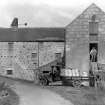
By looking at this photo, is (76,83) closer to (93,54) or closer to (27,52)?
(93,54)

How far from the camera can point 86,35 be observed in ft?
97.9

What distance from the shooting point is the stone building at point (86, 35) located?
29562 millimetres

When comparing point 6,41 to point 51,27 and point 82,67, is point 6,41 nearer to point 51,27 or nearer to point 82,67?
point 51,27

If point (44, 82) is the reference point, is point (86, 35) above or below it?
above

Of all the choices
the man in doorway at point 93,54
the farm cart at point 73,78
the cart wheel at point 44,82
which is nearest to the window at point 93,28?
the man in doorway at point 93,54

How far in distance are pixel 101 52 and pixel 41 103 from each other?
1619 centimetres

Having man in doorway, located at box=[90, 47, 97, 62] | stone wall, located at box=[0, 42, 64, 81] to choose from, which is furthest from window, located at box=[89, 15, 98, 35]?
stone wall, located at box=[0, 42, 64, 81]

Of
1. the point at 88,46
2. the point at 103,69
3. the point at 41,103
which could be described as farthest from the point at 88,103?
the point at 88,46

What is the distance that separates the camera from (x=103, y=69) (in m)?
27.6

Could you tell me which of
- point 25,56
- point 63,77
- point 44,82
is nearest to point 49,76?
point 44,82

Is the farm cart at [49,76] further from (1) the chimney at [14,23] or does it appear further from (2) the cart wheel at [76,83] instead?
(1) the chimney at [14,23]

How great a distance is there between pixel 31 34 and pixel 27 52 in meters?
3.29

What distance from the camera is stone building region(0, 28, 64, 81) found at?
3597 centimetres

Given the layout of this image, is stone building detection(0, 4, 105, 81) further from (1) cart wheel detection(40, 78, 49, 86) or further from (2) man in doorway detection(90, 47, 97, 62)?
(1) cart wheel detection(40, 78, 49, 86)
